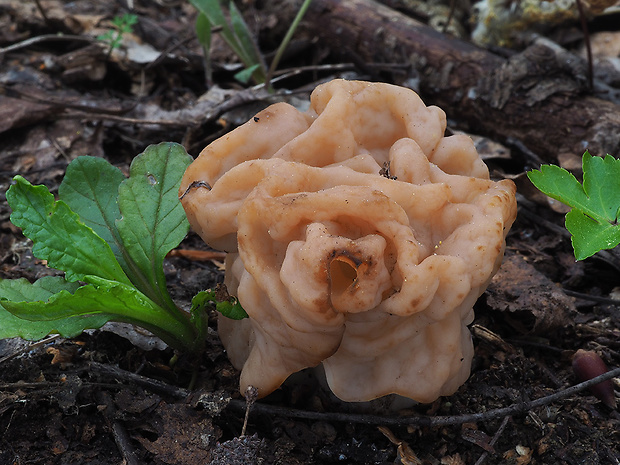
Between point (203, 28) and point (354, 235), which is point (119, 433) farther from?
point (203, 28)

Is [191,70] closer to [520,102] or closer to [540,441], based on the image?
[520,102]

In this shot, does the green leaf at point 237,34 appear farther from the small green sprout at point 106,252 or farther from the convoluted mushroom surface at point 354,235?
the convoluted mushroom surface at point 354,235

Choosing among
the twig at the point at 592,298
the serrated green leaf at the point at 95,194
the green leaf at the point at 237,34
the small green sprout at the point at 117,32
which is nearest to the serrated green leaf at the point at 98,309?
the serrated green leaf at the point at 95,194

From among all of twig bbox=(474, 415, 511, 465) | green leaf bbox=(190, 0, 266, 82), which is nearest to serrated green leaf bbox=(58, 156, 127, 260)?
twig bbox=(474, 415, 511, 465)

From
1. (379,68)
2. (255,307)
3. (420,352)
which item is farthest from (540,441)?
(379,68)

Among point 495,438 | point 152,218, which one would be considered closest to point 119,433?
point 152,218

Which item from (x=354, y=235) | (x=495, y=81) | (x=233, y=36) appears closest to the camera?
(x=354, y=235)
